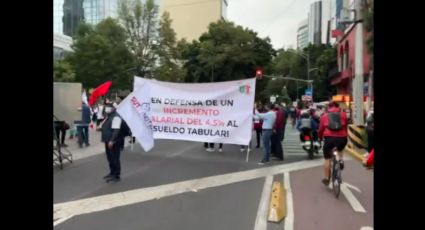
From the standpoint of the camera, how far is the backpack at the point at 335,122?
8.60m

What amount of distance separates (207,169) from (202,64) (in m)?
53.4

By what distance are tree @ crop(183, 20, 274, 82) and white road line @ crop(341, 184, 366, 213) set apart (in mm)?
54335

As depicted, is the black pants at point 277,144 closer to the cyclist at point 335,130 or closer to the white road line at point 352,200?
the white road line at point 352,200

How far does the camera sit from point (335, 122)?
8.62m

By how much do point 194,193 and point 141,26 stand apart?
186 ft

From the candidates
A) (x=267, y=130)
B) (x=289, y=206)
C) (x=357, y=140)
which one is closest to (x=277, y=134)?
(x=267, y=130)

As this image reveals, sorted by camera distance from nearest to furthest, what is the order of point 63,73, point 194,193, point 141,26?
1. point 194,193
2. point 63,73
3. point 141,26

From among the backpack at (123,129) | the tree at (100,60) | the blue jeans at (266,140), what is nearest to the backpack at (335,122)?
the backpack at (123,129)

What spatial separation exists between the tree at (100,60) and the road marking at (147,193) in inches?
1773

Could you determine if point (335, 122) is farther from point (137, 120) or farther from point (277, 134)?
point (277, 134)

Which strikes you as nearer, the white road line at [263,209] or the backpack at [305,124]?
the white road line at [263,209]

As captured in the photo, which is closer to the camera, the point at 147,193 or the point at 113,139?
the point at 147,193
